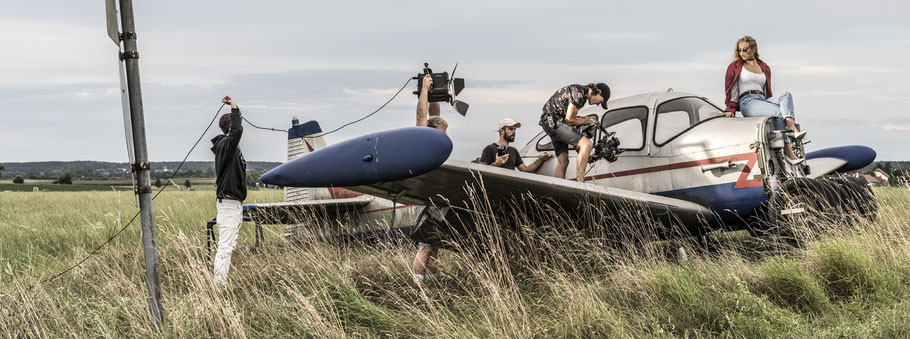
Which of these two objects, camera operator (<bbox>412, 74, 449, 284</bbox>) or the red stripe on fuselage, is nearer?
camera operator (<bbox>412, 74, 449, 284</bbox>)

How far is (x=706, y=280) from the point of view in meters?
5.53

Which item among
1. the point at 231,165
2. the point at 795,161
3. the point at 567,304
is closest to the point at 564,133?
the point at 795,161

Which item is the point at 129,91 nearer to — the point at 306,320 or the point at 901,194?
the point at 306,320

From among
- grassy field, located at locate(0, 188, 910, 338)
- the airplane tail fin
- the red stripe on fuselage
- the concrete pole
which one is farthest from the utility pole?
the airplane tail fin

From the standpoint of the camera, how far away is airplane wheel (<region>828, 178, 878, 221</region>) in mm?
6941

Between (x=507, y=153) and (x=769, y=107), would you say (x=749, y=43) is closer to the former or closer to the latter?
(x=769, y=107)

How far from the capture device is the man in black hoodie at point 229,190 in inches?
260

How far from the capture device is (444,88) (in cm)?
790

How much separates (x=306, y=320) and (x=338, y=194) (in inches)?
215

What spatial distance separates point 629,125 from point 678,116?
0.50 m

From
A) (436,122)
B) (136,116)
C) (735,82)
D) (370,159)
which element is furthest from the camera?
(436,122)

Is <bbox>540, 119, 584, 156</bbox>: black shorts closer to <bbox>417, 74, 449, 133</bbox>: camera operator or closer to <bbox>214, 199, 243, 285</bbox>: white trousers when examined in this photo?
<bbox>417, 74, 449, 133</bbox>: camera operator

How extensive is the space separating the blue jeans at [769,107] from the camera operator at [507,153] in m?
2.12

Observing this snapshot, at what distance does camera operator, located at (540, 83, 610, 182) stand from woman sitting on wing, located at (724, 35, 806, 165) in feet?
4.35
